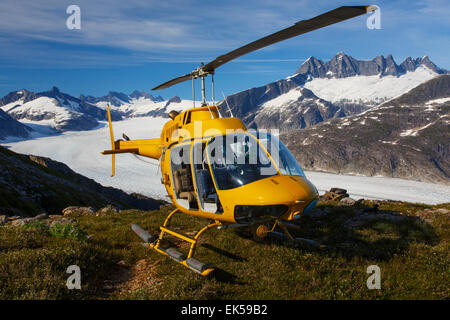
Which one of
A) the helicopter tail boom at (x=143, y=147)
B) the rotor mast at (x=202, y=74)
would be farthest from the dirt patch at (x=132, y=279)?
the rotor mast at (x=202, y=74)

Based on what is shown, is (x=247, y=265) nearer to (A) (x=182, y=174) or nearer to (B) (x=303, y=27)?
(A) (x=182, y=174)

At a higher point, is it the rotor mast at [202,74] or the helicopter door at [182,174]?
the rotor mast at [202,74]

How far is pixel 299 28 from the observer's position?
6.07 meters

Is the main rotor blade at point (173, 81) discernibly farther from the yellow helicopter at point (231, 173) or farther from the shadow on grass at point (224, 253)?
the shadow on grass at point (224, 253)

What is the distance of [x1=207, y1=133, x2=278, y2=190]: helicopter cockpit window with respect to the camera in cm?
772

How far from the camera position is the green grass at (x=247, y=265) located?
651 centimetres

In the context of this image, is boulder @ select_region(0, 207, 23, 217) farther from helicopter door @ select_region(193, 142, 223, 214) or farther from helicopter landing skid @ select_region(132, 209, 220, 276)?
helicopter door @ select_region(193, 142, 223, 214)

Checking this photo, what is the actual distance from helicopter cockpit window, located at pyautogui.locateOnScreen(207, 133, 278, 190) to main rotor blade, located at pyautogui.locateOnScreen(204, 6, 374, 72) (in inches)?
91.3

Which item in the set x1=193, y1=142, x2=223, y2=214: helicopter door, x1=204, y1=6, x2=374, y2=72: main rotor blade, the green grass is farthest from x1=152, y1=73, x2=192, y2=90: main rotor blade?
the green grass

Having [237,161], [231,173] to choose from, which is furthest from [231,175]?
[237,161]

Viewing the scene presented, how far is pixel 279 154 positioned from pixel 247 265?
10.4ft

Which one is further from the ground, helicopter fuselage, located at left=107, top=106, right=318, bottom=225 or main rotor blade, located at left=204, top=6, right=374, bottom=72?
main rotor blade, located at left=204, top=6, right=374, bottom=72

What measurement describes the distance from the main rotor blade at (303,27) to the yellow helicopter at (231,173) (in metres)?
0.02
